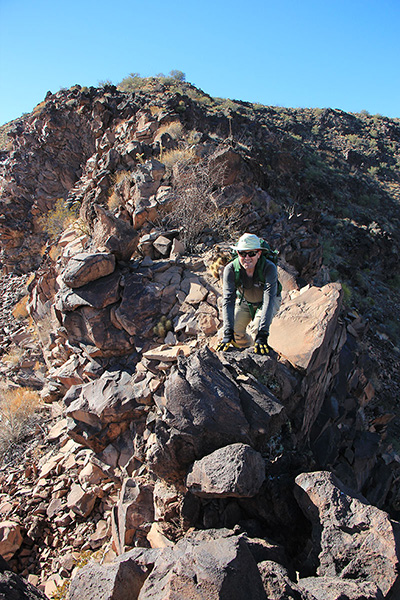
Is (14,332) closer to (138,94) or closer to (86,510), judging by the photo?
(86,510)

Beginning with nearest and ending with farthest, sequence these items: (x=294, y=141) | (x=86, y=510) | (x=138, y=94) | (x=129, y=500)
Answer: (x=129, y=500) < (x=86, y=510) < (x=138, y=94) < (x=294, y=141)

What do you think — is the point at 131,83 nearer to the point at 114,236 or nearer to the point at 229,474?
the point at 114,236

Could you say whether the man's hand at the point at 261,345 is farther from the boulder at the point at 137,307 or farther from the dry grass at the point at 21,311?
the dry grass at the point at 21,311

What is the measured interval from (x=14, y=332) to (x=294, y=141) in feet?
75.4

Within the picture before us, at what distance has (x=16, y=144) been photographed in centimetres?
1884

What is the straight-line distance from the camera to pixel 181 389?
3383 mm

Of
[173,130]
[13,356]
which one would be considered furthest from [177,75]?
[13,356]

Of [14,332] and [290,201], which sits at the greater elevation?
[290,201]

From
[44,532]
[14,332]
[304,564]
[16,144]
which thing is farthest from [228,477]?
[16,144]

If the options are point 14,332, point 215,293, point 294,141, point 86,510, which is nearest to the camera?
point 86,510

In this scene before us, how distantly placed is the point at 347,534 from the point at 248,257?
273cm

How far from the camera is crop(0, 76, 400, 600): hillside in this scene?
10.1 feet

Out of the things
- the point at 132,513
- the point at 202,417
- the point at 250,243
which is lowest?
the point at 132,513

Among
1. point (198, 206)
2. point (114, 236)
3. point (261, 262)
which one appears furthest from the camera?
point (198, 206)
